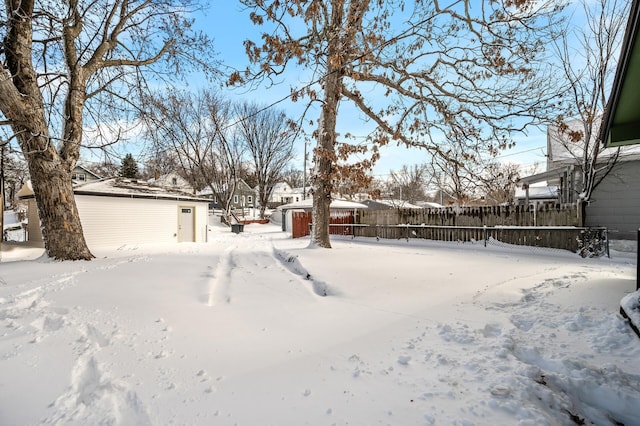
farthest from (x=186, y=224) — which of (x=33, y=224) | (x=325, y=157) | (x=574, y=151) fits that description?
(x=574, y=151)

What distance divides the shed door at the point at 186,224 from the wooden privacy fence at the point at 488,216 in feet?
31.9

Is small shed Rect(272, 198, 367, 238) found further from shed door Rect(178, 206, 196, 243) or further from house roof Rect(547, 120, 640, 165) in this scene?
house roof Rect(547, 120, 640, 165)

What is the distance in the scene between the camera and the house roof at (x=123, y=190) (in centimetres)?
1286

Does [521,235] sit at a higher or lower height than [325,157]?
lower

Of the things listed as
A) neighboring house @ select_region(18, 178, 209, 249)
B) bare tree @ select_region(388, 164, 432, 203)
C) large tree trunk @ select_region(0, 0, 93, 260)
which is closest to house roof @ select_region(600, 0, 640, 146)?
large tree trunk @ select_region(0, 0, 93, 260)

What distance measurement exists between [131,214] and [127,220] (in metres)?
0.33

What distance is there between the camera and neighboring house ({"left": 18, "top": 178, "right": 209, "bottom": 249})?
42.0ft

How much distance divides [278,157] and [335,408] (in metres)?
35.1

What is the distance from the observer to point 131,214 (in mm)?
14203

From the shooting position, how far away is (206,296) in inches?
184

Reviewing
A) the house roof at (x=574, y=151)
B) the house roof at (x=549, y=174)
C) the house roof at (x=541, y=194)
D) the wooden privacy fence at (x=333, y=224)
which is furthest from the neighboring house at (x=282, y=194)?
the house roof at (x=574, y=151)

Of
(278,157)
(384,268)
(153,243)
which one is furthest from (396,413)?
(278,157)

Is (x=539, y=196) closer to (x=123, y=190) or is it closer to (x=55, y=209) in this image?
(x=123, y=190)

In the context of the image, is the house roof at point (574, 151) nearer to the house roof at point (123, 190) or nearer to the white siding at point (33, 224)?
the house roof at point (123, 190)
